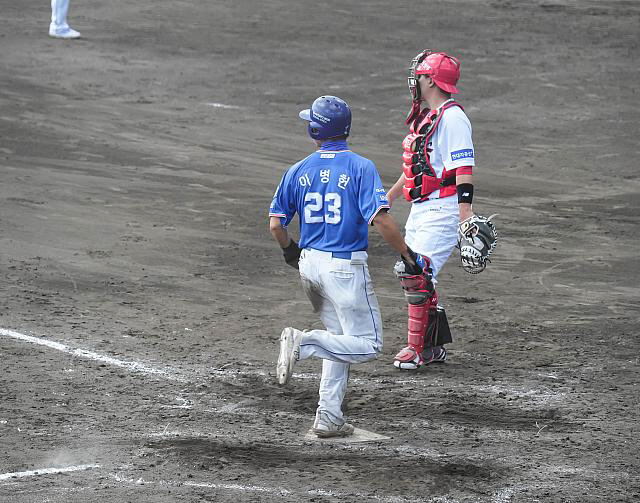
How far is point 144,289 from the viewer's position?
1052 cm

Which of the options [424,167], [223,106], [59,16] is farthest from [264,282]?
[59,16]

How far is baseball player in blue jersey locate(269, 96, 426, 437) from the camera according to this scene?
7.05 metres

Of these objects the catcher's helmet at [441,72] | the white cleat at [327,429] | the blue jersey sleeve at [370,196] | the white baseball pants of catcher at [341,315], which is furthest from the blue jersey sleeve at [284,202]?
the catcher's helmet at [441,72]

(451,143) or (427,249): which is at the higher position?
(451,143)

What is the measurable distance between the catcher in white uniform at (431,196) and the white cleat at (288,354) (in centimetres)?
178

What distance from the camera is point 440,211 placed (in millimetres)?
8703

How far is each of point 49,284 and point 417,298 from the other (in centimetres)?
374

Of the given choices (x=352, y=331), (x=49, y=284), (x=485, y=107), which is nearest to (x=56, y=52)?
(x=485, y=107)

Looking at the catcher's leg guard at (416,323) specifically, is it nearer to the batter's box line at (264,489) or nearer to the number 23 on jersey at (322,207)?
the number 23 on jersey at (322,207)

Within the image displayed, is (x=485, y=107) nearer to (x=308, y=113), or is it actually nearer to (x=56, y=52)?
(x=56, y=52)

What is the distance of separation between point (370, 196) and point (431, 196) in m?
1.83

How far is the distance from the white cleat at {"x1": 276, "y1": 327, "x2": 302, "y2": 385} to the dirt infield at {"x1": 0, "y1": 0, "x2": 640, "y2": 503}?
509 millimetres

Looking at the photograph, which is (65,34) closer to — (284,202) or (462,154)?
(462,154)

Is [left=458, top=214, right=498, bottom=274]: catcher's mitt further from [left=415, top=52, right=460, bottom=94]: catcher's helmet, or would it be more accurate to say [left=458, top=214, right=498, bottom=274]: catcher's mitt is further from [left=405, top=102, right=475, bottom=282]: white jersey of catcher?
[left=415, top=52, right=460, bottom=94]: catcher's helmet
